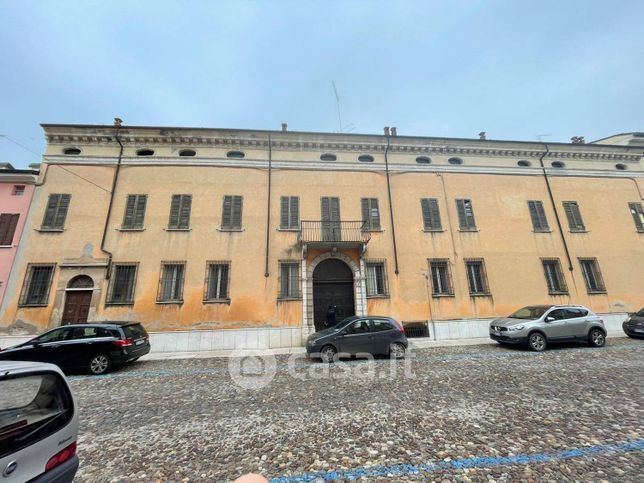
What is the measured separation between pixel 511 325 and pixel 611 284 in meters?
9.95

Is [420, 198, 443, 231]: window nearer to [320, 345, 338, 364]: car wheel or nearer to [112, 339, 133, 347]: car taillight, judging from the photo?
[320, 345, 338, 364]: car wheel

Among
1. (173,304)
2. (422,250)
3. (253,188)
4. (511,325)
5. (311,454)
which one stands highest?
(253,188)

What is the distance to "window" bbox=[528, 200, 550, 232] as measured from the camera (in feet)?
51.5

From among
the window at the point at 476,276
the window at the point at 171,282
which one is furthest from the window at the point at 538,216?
the window at the point at 171,282

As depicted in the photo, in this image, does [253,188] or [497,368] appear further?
[253,188]

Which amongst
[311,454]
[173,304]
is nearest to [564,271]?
[311,454]

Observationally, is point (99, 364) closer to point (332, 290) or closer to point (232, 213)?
point (232, 213)

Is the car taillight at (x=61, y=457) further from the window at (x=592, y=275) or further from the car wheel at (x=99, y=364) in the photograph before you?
the window at (x=592, y=275)

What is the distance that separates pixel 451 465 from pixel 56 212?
59.4 feet

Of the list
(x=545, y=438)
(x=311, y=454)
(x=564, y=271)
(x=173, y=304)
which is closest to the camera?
(x=311, y=454)

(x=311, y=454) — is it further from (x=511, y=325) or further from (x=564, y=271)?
(x=564, y=271)

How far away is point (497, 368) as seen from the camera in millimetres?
7848

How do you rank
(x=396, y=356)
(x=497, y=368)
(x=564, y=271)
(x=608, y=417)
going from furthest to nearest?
1. (x=564, y=271)
2. (x=396, y=356)
3. (x=497, y=368)
4. (x=608, y=417)

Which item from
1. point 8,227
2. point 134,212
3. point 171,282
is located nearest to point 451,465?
point 171,282
